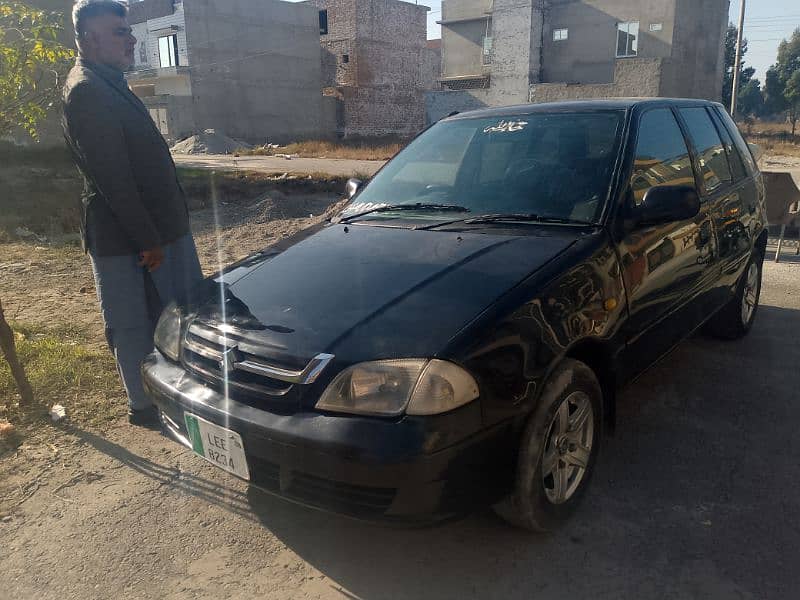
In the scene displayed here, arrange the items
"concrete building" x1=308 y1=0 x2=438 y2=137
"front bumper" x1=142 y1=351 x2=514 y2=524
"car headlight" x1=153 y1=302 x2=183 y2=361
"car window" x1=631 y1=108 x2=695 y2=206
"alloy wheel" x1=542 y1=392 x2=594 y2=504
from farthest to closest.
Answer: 1. "concrete building" x1=308 y1=0 x2=438 y2=137
2. "car window" x1=631 y1=108 x2=695 y2=206
3. "car headlight" x1=153 y1=302 x2=183 y2=361
4. "alloy wheel" x1=542 y1=392 x2=594 y2=504
5. "front bumper" x1=142 y1=351 x2=514 y2=524

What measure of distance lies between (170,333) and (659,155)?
258 centimetres

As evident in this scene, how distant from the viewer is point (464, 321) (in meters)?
2.22

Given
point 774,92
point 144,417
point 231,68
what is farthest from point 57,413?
point 774,92

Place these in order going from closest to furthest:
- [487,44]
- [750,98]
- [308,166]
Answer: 1. [308,166]
2. [487,44]
3. [750,98]

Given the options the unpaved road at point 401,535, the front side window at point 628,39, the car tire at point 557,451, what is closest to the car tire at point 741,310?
the unpaved road at point 401,535

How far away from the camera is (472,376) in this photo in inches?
83.2

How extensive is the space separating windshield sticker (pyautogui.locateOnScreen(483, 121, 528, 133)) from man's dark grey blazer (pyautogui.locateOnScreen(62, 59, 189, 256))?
1.76 metres

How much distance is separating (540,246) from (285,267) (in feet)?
3.64

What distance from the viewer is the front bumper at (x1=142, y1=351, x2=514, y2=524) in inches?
80.2

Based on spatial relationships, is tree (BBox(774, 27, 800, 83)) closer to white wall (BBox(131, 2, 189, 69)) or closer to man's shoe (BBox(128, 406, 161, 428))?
white wall (BBox(131, 2, 189, 69))

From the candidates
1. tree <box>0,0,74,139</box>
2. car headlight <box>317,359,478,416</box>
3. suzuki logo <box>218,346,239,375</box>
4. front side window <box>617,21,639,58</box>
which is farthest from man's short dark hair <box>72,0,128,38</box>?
front side window <box>617,21,639,58</box>

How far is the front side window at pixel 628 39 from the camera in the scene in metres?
35.6

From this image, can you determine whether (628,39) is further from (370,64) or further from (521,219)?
(521,219)

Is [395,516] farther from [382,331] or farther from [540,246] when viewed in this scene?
[540,246]
